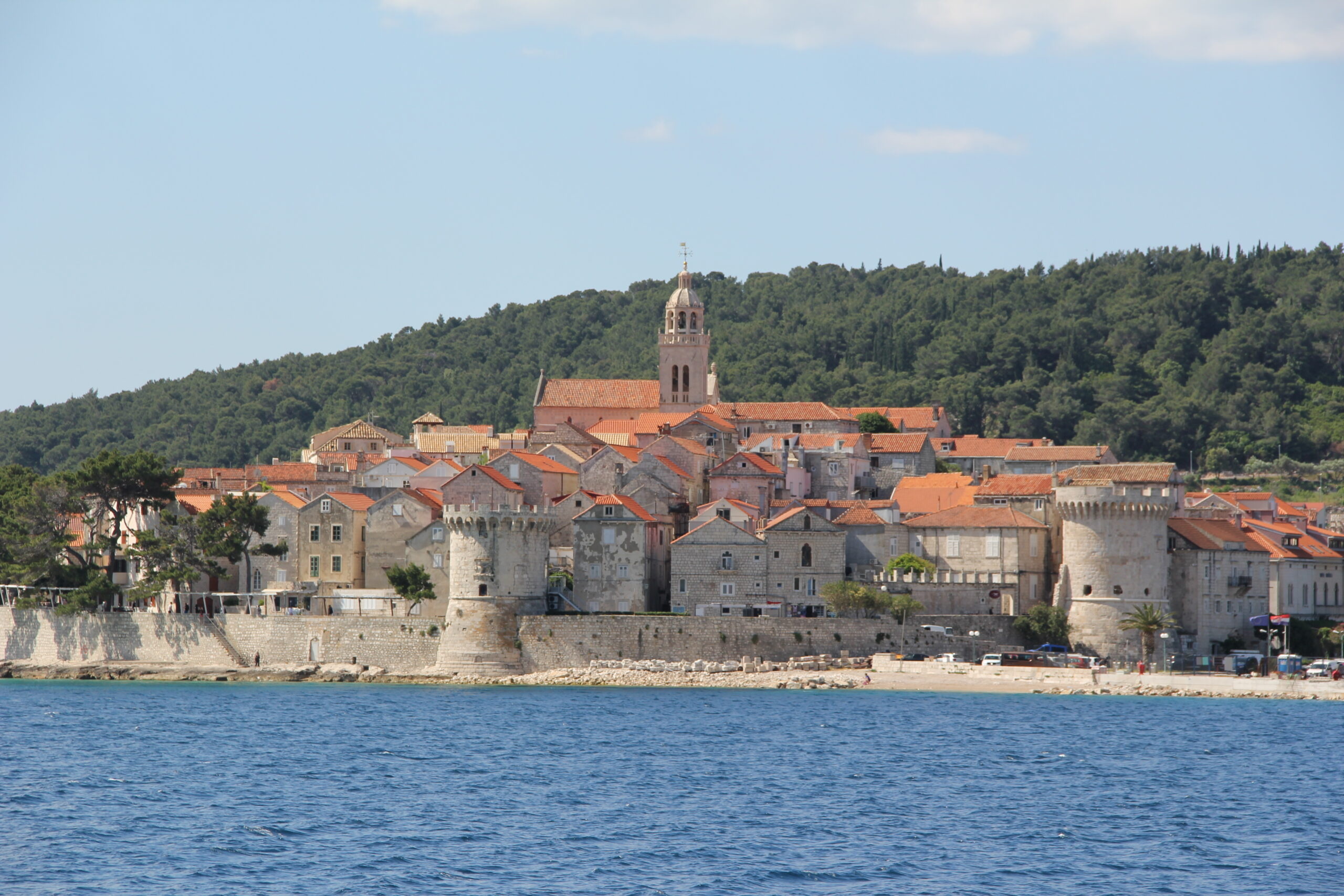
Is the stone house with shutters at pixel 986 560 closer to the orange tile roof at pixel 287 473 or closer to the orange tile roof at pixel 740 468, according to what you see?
the orange tile roof at pixel 740 468

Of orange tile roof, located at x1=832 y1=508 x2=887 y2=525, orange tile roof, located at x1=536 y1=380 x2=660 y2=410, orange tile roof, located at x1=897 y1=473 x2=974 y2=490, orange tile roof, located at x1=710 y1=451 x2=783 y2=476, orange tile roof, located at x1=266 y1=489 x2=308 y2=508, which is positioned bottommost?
orange tile roof, located at x1=832 y1=508 x2=887 y2=525

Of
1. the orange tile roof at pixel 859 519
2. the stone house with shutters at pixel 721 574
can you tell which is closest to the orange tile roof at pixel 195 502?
the stone house with shutters at pixel 721 574

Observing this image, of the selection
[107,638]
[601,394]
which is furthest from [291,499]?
[601,394]

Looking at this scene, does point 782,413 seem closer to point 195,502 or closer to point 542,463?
point 542,463

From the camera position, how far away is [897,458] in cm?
8244

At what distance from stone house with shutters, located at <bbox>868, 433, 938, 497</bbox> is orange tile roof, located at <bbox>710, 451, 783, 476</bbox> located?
8.94 m

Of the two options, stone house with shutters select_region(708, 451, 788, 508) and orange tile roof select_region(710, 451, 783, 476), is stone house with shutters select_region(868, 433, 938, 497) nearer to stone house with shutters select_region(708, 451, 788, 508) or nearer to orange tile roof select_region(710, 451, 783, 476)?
orange tile roof select_region(710, 451, 783, 476)

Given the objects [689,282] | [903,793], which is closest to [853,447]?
[689,282]

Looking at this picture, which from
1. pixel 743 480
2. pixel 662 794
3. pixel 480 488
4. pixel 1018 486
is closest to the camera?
pixel 662 794

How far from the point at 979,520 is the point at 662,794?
28.4 metres

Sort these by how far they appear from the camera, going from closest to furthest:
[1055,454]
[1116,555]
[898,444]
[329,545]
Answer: [1116,555] < [329,545] < [898,444] < [1055,454]

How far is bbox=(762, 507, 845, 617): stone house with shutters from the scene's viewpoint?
64688 mm

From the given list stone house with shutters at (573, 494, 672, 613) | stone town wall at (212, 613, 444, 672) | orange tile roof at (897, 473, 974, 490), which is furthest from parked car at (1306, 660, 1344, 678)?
stone town wall at (212, 613, 444, 672)

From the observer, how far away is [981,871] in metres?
31.4
